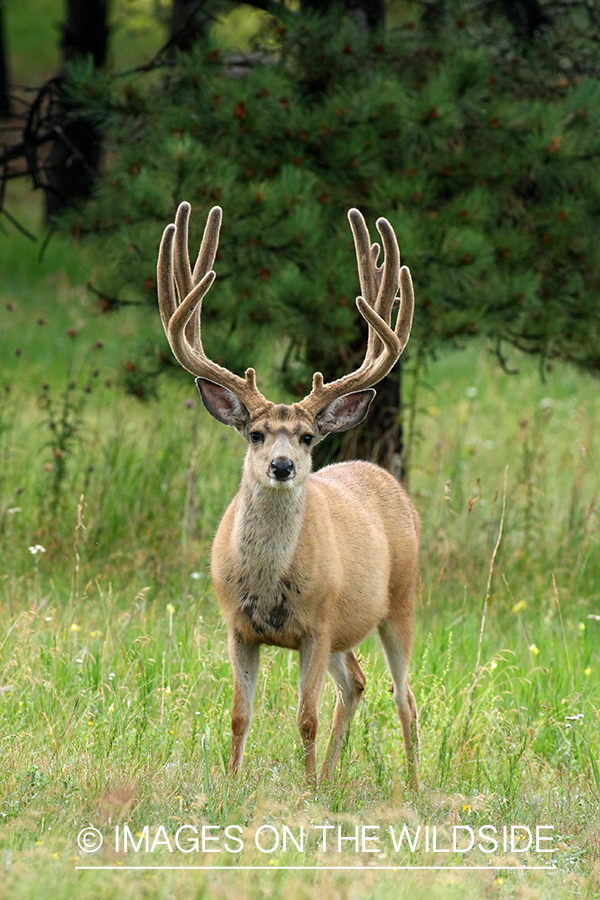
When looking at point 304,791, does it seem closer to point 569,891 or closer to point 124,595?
point 569,891

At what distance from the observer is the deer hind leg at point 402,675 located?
5.44m

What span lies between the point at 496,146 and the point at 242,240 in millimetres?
1715

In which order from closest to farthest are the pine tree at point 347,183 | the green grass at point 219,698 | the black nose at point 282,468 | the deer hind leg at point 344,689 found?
the green grass at point 219,698, the black nose at point 282,468, the deer hind leg at point 344,689, the pine tree at point 347,183

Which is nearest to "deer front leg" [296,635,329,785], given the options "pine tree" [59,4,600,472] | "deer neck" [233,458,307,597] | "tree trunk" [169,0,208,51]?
"deer neck" [233,458,307,597]

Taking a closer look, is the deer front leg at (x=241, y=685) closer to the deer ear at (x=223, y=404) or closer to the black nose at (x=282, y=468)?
the black nose at (x=282, y=468)

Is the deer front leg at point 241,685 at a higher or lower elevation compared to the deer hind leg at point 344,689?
higher

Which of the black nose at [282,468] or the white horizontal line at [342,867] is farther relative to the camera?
the black nose at [282,468]

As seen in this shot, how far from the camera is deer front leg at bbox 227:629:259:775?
483 centimetres

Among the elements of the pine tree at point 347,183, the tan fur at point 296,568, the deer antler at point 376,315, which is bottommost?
the tan fur at point 296,568

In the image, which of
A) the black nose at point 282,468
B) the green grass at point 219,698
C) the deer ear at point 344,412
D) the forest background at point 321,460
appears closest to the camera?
the green grass at point 219,698

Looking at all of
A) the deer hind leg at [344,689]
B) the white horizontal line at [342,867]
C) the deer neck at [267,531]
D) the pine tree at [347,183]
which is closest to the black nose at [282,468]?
the deer neck at [267,531]

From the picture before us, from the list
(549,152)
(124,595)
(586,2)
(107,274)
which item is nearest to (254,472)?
(124,595)

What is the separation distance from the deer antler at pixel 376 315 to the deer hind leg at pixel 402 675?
3.95 ft

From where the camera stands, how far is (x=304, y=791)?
4.48m
